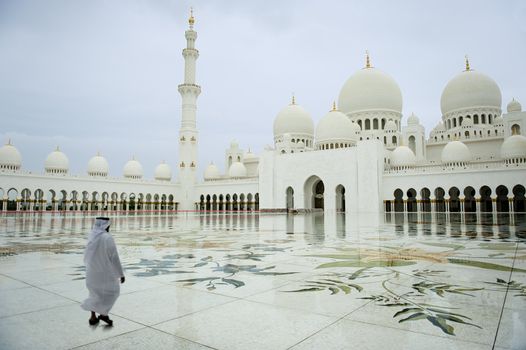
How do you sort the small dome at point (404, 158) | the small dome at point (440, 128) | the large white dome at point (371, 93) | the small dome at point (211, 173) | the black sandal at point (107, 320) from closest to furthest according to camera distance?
1. the black sandal at point (107, 320)
2. the small dome at point (404, 158)
3. the large white dome at point (371, 93)
4. the small dome at point (440, 128)
5. the small dome at point (211, 173)

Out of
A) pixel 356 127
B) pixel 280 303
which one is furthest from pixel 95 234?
pixel 356 127

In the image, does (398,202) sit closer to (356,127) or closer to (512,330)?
(356,127)

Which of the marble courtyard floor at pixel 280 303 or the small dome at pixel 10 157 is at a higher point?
the small dome at pixel 10 157

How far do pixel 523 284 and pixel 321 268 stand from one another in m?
1.60

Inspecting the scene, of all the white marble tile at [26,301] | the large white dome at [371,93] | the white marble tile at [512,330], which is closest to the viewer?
the white marble tile at [512,330]

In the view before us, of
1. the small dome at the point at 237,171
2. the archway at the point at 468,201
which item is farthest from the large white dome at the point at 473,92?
the small dome at the point at 237,171

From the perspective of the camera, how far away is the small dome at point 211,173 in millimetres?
37531

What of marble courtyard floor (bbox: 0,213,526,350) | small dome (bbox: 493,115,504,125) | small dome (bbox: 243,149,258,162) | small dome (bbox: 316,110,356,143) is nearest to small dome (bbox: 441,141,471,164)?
small dome (bbox: 493,115,504,125)

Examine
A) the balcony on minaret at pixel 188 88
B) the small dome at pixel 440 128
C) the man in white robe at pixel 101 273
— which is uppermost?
the balcony on minaret at pixel 188 88

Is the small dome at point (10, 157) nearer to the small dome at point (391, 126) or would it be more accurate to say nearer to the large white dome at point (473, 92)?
the small dome at point (391, 126)

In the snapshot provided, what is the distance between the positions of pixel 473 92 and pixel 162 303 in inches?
1321

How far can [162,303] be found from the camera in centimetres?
234

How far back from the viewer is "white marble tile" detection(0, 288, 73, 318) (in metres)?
2.21

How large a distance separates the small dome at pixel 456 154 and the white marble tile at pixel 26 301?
86.1ft
